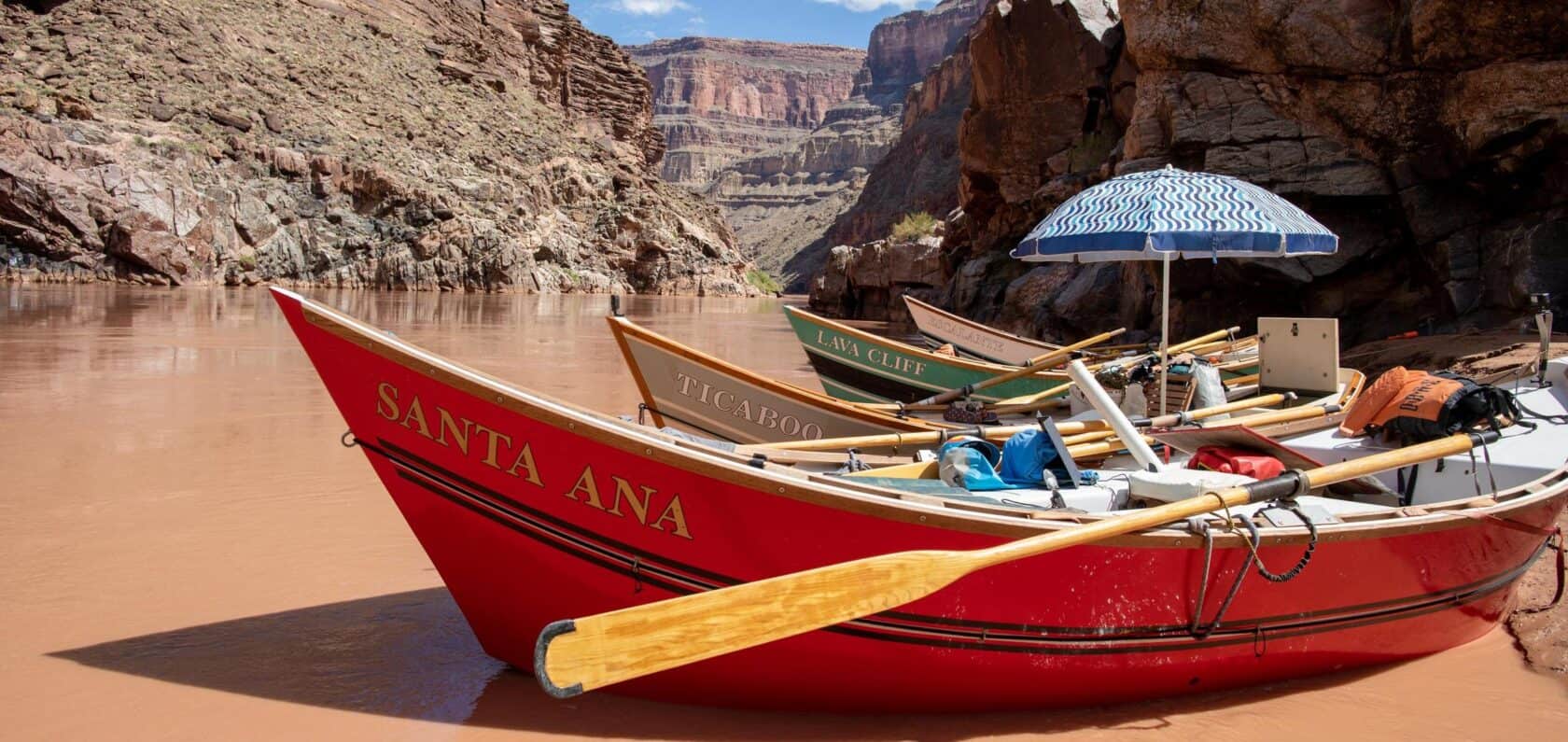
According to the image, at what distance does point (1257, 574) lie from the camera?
389 centimetres

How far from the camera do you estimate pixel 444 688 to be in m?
4.07

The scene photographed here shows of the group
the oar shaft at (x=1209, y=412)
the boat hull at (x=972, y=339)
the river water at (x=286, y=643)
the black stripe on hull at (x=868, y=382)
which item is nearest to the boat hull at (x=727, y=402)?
the oar shaft at (x=1209, y=412)

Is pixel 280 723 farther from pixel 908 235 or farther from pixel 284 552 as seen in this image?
pixel 908 235

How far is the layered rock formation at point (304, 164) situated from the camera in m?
37.7

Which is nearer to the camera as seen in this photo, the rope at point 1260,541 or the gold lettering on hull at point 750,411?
the rope at point 1260,541

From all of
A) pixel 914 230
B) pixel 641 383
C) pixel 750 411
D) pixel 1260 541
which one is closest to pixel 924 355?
pixel 750 411

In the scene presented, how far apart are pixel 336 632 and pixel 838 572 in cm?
267

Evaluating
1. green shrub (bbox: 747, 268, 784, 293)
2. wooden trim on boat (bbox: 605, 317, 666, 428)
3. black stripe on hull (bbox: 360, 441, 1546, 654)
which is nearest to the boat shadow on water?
black stripe on hull (bbox: 360, 441, 1546, 654)

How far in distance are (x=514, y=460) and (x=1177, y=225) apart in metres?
4.34

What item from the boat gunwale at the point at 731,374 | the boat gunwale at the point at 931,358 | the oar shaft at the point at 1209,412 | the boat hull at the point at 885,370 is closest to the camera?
the oar shaft at the point at 1209,412

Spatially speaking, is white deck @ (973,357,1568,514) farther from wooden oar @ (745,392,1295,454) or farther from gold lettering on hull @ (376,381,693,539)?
gold lettering on hull @ (376,381,693,539)

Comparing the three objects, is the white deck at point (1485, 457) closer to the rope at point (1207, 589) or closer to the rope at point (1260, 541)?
the rope at point (1260, 541)

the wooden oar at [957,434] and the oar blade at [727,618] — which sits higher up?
the wooden oar at [957,434]

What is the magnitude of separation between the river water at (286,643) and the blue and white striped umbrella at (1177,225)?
253cm
